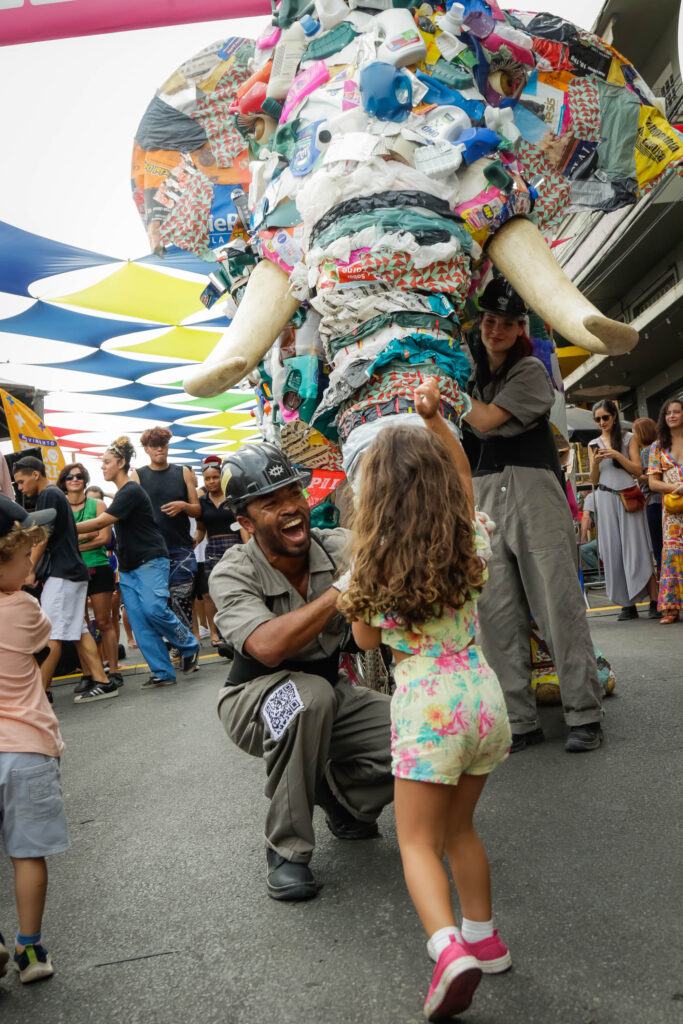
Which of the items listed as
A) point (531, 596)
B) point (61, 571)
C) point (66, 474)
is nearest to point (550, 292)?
point (531, 596)

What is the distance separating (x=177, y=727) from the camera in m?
4.84

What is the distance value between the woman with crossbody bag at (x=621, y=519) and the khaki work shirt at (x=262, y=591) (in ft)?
15.8

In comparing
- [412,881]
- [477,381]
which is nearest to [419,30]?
[477,381]

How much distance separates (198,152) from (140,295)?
6.19 meters

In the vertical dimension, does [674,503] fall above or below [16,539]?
below

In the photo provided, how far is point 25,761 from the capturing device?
212cm

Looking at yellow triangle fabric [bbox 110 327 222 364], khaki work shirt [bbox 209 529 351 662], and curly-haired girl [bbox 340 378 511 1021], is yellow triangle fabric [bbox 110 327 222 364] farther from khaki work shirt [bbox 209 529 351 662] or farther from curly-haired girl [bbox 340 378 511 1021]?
curly-haired girl [bbox 340 378 511 1021]

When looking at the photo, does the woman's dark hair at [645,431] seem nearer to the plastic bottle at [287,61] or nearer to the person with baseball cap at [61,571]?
the person with baseball cap at [61,571]

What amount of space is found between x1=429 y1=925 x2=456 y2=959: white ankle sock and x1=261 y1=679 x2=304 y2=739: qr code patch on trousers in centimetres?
86

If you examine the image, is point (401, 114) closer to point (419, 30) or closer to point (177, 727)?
point (419, 30)

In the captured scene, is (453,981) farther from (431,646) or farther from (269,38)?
(269,38)

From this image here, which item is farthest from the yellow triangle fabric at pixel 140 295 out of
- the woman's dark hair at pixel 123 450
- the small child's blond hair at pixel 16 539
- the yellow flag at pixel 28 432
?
the small child's blond hair at pixel 16 539

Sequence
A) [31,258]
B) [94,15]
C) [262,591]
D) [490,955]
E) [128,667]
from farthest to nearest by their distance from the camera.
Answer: [128,667] → [31,258] → [94,15] → [262,591] → [490,955]

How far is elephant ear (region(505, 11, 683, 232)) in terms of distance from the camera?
2945mm
